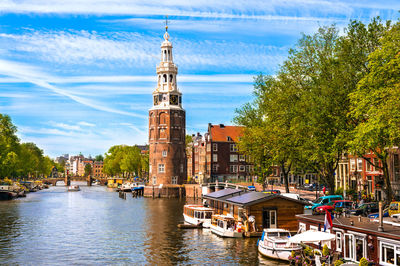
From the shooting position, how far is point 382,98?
40844mm

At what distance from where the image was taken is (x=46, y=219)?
62.6m

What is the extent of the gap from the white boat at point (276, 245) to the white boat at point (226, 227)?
779 cm

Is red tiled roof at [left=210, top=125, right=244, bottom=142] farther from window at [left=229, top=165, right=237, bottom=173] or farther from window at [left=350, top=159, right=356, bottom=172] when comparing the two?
window at [left=350, top=159, right=356, bottom=172]

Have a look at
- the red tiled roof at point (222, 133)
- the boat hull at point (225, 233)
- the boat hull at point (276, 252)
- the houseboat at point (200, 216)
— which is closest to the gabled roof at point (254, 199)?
the boat hull at point (225, 233)

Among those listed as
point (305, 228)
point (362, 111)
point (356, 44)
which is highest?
point (356, 44)

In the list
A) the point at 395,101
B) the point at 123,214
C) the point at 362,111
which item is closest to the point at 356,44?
the point at 362,111

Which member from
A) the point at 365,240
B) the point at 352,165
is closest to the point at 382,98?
the point at 365,240

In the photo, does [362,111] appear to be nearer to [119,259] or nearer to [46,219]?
[119,259]

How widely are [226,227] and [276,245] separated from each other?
12088 mm

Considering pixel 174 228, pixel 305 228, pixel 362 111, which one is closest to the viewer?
pixel 305 228

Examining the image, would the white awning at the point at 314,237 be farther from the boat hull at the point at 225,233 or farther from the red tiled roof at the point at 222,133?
the red tiled roof at the point at 222,133

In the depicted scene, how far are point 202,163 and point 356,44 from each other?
89.9 meters

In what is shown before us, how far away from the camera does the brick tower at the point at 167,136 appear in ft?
379

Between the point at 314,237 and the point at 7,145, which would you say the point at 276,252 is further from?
the point at 7,145
